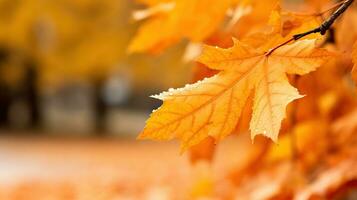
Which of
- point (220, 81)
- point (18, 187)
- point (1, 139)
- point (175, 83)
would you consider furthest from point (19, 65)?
point (220, 81)

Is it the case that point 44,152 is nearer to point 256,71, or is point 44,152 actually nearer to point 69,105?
point 256,71

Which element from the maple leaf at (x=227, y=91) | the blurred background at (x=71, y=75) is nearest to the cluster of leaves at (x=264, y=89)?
the maple leaf at (x=227, y=91)

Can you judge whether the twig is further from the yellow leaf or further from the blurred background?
the blurred background

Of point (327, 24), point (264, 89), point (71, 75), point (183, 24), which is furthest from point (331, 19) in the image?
point (71, 75)

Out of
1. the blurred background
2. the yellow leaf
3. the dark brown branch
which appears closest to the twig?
the dark brown branch

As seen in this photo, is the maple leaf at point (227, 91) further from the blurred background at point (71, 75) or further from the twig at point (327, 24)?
the blurred background at point (71, 75)

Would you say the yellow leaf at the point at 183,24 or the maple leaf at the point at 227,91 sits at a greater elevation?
the yellow leaf at the point at 183,24

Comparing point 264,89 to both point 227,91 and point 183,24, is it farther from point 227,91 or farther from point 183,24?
point 183,24
